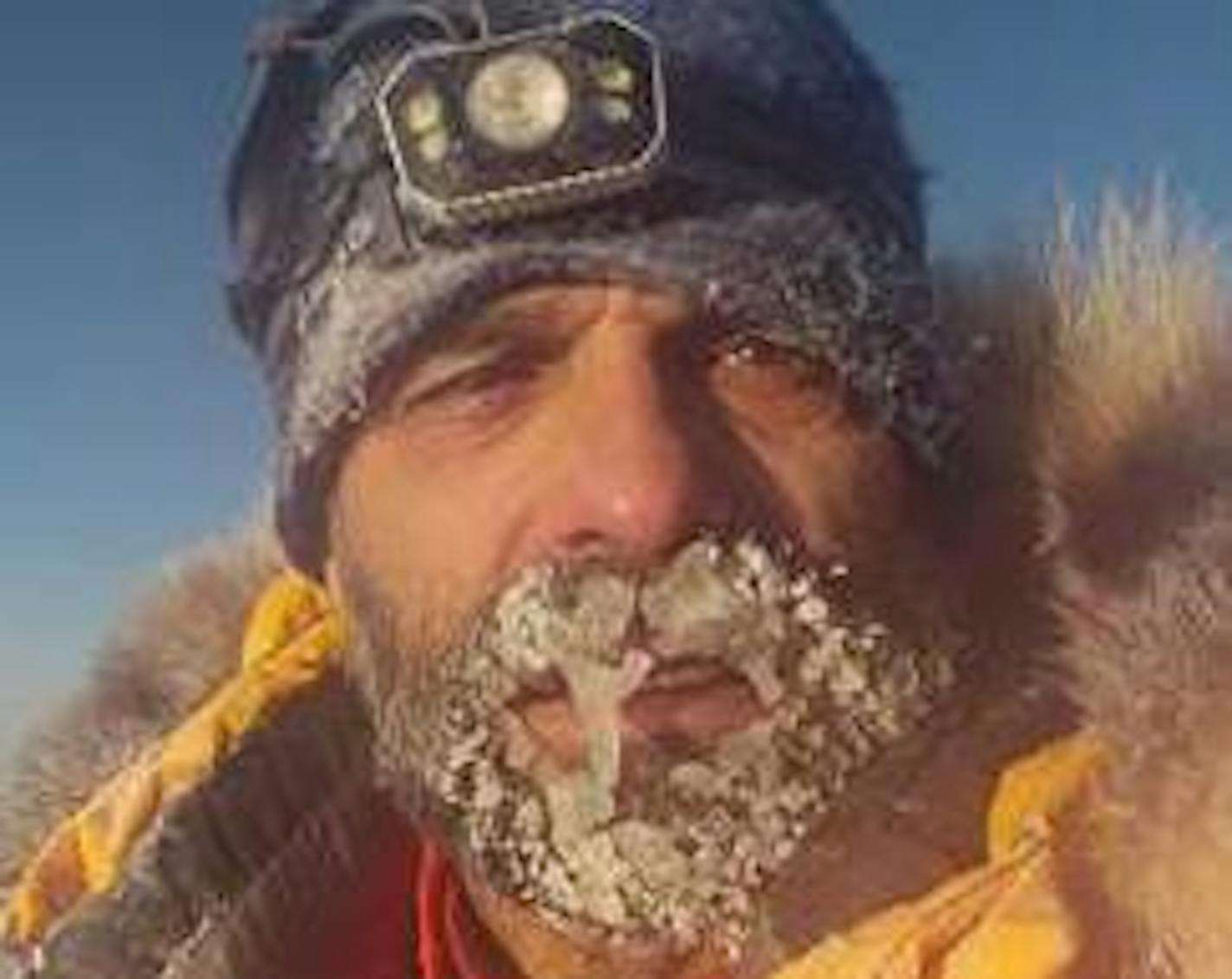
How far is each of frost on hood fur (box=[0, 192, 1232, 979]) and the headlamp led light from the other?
1.37 ft

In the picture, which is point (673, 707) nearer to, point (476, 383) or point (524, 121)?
point (476, 383)

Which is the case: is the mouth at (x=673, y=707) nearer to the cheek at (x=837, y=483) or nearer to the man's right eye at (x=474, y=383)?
the cheek at (x=837, y=483)

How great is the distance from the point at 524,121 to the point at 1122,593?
0.83 metres

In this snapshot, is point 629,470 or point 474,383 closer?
point 629,470

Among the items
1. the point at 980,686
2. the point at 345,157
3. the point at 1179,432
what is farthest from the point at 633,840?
the point at 345,157

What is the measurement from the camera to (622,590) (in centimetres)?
308

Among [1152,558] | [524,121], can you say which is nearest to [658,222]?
[524,121]

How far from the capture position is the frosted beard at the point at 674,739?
3068mm

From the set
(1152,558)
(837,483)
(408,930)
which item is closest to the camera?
(1152,558)

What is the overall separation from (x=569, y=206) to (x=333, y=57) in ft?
1.30

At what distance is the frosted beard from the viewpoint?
3.07 metres

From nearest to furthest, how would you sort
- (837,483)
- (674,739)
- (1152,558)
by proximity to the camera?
(1152,558), (674,739), (837,483)

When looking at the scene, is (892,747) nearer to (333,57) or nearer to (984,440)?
(984,440)

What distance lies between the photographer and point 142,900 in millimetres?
3613
